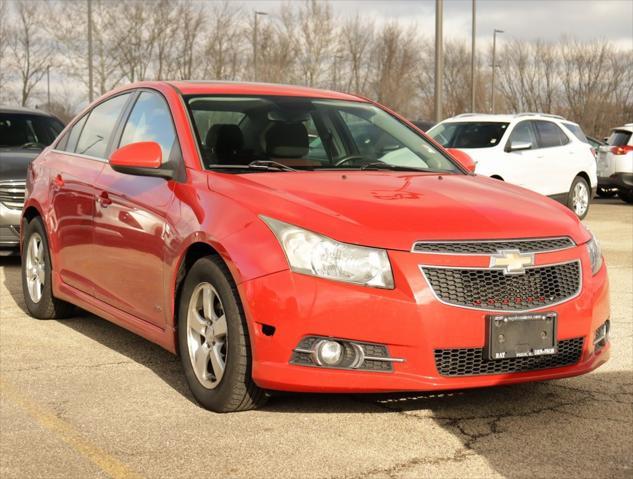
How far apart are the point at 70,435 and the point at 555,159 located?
13458mm

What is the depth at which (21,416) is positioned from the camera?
4750mm

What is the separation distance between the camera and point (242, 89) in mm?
5938

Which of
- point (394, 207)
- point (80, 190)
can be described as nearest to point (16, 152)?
point (80, 190)

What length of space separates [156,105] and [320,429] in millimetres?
2252

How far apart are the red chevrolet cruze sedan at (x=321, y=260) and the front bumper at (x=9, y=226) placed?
400 centimetres

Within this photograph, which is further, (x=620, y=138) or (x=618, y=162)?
(x=620, y=138)

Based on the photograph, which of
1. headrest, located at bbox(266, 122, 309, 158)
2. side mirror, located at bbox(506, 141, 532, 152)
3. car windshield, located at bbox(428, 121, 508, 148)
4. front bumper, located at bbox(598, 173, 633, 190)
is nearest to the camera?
headrest, located at bbox(266, 122, 309, 158)

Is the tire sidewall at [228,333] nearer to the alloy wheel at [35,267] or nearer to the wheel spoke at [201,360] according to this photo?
the wheel spoke at [201,360]

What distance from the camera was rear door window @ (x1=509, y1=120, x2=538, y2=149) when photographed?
16172mm

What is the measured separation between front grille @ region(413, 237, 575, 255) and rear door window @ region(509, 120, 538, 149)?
38.0ft

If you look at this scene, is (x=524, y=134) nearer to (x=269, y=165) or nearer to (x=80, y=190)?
(x=80, y=190)

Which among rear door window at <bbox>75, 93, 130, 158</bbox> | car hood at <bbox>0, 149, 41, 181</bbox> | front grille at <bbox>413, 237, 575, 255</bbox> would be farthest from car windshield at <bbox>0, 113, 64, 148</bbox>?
front grille at <bbox>413, 237, 575, 255</bbox>

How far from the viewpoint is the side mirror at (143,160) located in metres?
5.26

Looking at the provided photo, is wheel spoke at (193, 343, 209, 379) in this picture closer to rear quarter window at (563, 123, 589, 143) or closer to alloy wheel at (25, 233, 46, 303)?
alloy wheel at (25, 233, 46, 303)
